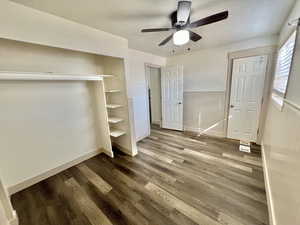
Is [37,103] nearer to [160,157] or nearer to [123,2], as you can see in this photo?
[123,2]

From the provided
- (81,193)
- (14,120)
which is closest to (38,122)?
(14,120)

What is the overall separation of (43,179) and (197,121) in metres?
3.77

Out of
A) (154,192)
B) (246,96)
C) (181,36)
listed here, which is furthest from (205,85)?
(154,192)

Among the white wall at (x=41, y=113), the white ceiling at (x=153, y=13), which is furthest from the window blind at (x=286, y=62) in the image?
the white wall at (x=41, y=113)

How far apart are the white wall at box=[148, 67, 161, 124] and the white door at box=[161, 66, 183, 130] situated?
0.50 m

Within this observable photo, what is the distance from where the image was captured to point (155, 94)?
189 inches

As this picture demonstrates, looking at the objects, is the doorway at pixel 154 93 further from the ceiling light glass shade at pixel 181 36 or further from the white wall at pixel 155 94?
the ceiling light glass shade at pixel 181 36

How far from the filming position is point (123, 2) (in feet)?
4.58

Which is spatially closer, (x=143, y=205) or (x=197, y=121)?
(x=143, y=205)

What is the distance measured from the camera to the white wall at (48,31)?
1.29 metres

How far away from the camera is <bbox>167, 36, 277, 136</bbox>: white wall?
322cm

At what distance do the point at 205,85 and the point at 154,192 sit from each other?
300 cm

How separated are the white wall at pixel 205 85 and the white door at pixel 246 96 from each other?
0.23m

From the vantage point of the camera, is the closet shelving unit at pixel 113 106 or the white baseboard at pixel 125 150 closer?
the closet shelving unit at pixel 113 106
